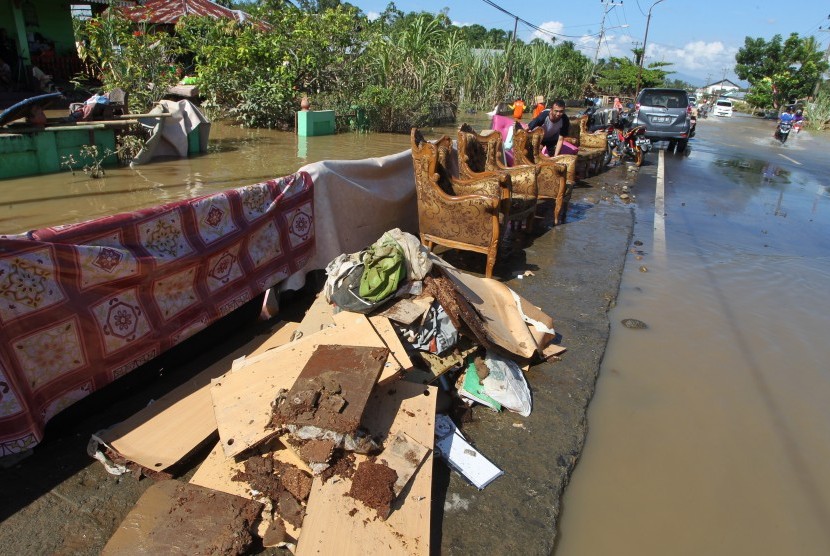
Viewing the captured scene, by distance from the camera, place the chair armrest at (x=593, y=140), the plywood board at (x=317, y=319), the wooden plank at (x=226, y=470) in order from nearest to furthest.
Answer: the wooden plank at (x=226, y=470), the plywood board at (x=317, y=319), the chair armrest at (x=593, y=140)

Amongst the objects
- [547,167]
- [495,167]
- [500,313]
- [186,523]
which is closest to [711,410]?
[500,313]

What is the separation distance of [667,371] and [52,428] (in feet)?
12.7

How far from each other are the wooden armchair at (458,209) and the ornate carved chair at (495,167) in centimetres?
92

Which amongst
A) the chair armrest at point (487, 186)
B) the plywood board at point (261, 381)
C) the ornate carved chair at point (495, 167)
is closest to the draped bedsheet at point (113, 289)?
the plywood board at point (261, 381)

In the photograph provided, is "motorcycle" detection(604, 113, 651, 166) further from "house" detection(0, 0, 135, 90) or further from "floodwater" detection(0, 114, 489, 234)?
"house" detection(0, 0, 135, 90)

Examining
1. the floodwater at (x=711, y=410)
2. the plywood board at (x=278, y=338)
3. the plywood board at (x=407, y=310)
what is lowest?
the floodwater at (x=711, y=410)

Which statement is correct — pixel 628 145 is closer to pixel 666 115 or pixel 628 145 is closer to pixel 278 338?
pixel 666 115

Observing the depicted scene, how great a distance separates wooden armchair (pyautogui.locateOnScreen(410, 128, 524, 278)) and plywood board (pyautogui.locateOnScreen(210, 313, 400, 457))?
2.13 meters

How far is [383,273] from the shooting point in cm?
323

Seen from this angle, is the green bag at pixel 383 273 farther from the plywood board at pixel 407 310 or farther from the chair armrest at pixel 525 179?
the chair armrest at pixel 525 179

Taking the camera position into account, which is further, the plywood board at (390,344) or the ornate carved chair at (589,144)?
the ornate carved chair at (589,144)

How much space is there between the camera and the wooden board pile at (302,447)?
80.3 inches

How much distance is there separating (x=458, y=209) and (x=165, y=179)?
5.35 metres

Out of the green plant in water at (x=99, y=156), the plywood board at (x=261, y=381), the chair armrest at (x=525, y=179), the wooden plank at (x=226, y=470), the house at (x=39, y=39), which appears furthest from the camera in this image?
the house at (x=39, y=39)
